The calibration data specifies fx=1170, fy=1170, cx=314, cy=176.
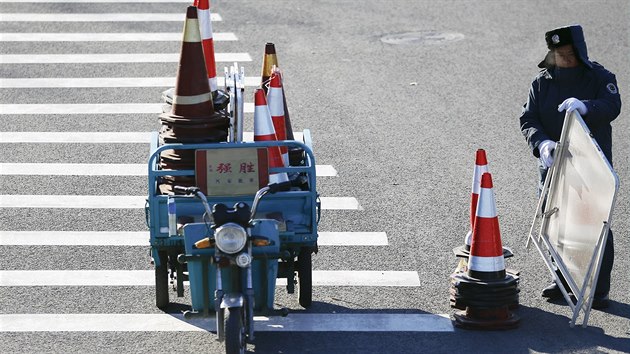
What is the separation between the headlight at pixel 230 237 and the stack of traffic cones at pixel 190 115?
931 millimetres

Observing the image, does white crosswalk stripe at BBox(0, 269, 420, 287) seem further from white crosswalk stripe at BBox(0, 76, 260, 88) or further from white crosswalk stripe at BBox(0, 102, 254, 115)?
white crosswalk stripe at BBox(0, 76, 260, 88)

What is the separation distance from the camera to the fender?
754 centimetres

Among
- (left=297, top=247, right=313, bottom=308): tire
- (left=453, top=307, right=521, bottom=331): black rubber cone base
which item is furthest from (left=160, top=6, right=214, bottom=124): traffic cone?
(left=453, top=307, right=521, bottom=331): black rubber cone base

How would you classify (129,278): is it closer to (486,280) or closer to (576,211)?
(486,280)

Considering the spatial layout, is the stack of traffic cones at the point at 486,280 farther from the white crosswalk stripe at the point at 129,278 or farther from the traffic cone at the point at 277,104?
the traffic cone at the point at 277,104

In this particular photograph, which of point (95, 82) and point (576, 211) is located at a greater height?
point (95, 82)

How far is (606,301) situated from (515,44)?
8304 mm

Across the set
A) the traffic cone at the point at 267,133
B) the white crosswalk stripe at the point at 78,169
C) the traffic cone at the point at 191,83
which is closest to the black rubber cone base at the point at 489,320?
the traffic cone at the point at 267,133

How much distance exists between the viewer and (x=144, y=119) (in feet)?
45.2

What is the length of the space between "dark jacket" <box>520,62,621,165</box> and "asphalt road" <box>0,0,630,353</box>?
1201 mm

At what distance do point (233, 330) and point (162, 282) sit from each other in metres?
1.36

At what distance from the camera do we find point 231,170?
8.16 metres

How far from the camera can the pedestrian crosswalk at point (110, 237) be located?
8.63 m

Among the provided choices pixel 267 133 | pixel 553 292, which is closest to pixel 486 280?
pixel 553 292
